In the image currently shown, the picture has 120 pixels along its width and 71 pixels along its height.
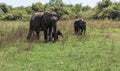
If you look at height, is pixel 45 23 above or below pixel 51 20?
below

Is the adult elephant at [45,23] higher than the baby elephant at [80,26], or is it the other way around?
the adult elephant at [45,23]

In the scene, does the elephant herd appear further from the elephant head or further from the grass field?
the grass field

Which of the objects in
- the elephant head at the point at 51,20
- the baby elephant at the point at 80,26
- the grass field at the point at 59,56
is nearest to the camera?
the grass field at the point at 59,56

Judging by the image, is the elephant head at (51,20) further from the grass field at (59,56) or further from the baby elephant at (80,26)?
the baby elephant at (80,26)

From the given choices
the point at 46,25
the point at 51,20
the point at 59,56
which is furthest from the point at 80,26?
the point at 59,56

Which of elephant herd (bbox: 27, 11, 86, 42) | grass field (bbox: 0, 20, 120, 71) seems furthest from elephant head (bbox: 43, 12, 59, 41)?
grass field (bbox: 0, 20, 120, 71)

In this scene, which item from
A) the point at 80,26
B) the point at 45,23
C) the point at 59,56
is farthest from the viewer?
the point at 80,26

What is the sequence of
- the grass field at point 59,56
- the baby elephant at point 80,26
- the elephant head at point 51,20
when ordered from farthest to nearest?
the baby elephant at point 80,26
the elephant head at point 51,20
the grass field at point 59,56

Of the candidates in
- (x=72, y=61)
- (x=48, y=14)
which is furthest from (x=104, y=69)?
(x=48, y=14)

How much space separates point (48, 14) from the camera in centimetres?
1719

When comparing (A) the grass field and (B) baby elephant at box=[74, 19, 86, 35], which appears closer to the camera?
(A) the grass field

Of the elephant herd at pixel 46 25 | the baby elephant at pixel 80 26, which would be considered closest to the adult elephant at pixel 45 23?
the elephant herd at pixel 46 25

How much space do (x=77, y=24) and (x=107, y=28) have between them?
4.95 metres

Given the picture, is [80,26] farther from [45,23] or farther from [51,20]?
[51,20]
